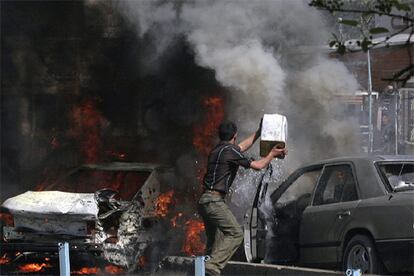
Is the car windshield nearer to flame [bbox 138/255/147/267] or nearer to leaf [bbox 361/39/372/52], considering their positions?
flame [bbox 138/255/147/267]

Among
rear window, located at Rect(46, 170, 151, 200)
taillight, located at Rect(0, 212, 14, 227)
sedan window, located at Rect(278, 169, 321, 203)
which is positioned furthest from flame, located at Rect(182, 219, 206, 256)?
taillight, located at Rect(0, 212, 14, 227)

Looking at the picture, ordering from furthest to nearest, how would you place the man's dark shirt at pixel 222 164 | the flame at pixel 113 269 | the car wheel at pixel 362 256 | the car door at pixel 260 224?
the flame at pixel 113 269 → the car door at pixel 260 224 → the man's dark shirt at pixel 222 164 → the car wheel at pixel 362 256

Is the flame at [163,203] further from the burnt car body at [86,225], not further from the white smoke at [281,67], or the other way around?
the white smoke at [281,67]

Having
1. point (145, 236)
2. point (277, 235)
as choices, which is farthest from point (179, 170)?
point (277, 235)

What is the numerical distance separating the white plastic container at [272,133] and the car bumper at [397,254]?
5.06 ft

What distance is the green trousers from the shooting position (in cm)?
721

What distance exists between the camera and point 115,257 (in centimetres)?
919

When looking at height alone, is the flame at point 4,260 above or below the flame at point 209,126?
below

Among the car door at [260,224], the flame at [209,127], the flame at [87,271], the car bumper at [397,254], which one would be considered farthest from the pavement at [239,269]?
the flame at [209,127]

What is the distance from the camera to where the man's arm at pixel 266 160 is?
7316 mm

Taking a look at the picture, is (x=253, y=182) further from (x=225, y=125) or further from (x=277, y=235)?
(x=225, y=125)

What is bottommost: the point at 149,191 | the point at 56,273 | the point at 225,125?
the point at 56,273

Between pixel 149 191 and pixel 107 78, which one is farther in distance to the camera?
pixel 107 78

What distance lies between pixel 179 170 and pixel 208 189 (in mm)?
4256
